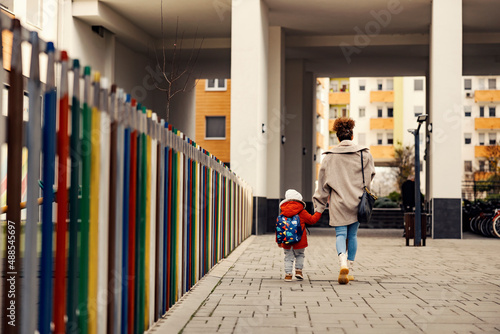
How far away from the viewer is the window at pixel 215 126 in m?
49.9

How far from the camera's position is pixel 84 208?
3482 millimetres

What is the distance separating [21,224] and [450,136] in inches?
669

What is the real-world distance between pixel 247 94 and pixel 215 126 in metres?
30.7

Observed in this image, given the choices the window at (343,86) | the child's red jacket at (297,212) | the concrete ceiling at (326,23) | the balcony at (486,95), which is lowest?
the child's red jacket at (297,212)

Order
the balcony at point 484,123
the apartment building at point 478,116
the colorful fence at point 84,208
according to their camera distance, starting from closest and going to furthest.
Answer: the colorful fence at point 84,208 → the apartment building at point 478,116 → the balcony at point 484,123

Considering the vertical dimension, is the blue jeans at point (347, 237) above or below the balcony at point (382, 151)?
below

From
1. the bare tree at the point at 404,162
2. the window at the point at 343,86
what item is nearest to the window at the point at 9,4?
the bare tree at the point at 404,162

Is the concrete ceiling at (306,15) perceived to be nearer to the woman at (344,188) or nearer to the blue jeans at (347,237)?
the woman at (344,188)

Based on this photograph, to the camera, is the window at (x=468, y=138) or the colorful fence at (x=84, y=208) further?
the window at (x=468, y=138)

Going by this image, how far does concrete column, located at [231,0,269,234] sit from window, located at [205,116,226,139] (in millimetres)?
30296

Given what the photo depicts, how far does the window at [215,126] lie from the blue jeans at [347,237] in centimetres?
4161

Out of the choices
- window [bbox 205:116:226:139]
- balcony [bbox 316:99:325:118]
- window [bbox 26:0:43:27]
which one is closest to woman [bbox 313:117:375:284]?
window [bbox 26:0:43:27]

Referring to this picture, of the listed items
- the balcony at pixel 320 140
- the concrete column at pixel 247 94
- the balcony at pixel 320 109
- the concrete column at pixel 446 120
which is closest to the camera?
the concrete column at pixel 446 120

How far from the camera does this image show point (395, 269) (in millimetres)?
9891
